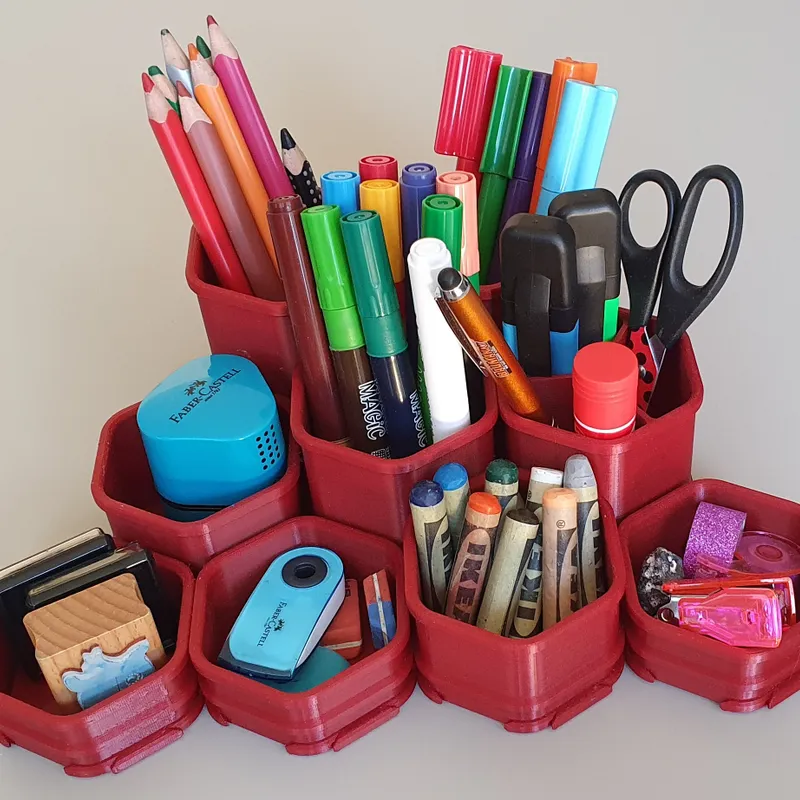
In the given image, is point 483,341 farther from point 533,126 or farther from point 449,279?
point 533,126

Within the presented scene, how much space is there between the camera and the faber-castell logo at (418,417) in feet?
1.90

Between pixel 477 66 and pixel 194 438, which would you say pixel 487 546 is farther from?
pixel 477 66

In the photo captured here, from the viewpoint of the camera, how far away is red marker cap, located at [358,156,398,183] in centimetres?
59

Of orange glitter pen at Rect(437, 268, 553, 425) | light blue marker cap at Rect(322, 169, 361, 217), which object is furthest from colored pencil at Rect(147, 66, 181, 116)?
orange glitter pen at Rect(437, 268, 553, 425)

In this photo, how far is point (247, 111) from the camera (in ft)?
2.06

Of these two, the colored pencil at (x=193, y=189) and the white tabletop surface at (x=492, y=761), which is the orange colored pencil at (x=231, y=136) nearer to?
the colored pencil at (x=193, y=189)

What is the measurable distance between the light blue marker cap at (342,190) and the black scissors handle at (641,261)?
14 centimetres

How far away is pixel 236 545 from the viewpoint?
0.58 metres

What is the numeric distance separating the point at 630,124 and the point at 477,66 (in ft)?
1.12

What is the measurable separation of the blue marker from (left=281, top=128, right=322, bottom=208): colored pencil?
13 centimetres

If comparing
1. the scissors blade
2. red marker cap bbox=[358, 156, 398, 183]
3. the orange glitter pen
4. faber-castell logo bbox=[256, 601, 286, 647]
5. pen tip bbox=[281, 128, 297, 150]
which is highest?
pen tip bbox=[281, 128, 297, 150]

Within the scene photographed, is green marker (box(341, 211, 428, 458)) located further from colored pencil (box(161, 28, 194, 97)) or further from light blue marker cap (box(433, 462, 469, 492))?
colored pencil (box(161, 28, 194, 97))

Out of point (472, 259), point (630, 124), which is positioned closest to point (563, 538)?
point (472, 259)

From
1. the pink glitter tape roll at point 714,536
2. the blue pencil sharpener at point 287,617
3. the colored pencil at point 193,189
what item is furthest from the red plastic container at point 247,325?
the pink glitter tape roll at point 714,536
